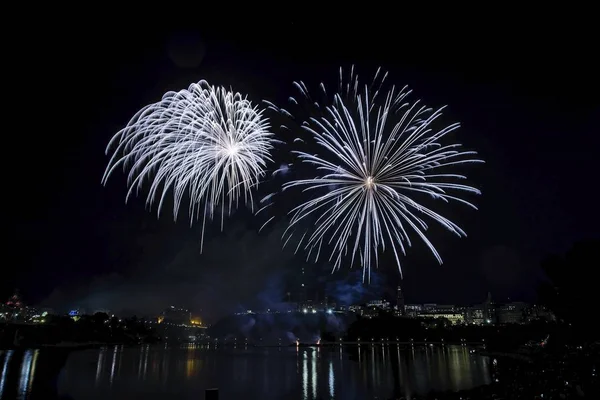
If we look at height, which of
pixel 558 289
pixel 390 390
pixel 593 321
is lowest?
pixel 390 390

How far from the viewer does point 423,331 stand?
174 metres

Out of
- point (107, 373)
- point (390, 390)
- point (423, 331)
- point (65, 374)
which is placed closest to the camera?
point (390, 390)

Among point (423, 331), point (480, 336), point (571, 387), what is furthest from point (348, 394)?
point (423, 331)

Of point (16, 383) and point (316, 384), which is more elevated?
point (16, 383)

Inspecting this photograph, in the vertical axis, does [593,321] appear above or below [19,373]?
above

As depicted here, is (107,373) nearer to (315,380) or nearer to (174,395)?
(174,395)

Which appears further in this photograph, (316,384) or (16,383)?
(316,384)

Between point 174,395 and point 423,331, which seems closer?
point 174,395

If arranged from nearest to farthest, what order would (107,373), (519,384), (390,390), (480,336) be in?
1. (519,384)
2. (390,390)
3. (107,373)
4. (480,336)

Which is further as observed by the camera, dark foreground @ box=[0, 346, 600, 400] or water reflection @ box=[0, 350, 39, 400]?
water reflection @ box=[0, 350, 39, 400]

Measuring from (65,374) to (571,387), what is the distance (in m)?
45.9

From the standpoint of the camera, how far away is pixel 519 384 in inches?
973

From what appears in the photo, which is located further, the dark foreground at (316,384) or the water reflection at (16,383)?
the water reflection at (16,383)

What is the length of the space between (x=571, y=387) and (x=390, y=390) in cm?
1853
